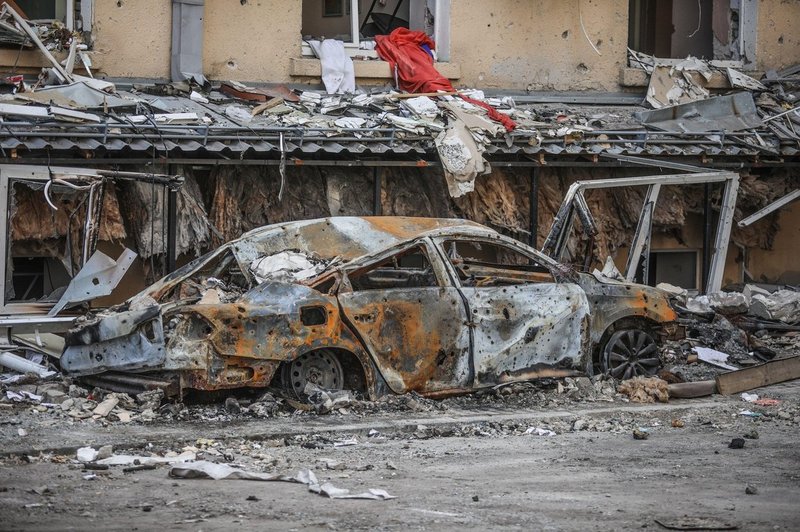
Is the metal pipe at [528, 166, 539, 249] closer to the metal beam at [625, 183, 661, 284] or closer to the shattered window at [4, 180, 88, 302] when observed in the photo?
the metal beam at [625, 183, 661, 284]

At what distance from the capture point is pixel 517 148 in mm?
15078

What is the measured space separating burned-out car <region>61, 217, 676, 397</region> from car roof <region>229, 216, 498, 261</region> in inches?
0.6

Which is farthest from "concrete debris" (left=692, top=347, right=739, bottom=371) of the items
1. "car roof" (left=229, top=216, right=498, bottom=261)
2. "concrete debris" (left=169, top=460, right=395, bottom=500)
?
"concrete debris" (left=169, top=460, right=395, bottom=500)

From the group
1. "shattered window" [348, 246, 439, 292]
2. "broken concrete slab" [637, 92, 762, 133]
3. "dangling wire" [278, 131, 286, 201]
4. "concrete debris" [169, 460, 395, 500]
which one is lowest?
"concrete debris" [169, 460, 395, 500]

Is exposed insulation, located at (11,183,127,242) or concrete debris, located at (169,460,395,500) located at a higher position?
exposed insulation, located at (11,183,127,242)

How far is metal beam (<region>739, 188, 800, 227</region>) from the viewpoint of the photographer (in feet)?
55.2

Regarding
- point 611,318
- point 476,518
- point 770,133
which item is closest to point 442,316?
point 611,318

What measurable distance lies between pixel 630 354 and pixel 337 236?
3.31 meters

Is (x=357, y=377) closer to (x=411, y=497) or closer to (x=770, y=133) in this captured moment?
(x=411, y=497)

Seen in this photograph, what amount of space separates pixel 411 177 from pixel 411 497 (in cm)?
759

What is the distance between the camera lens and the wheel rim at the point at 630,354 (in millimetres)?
12875

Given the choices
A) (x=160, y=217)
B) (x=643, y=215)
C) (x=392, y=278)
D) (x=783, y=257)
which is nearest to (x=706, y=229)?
(x=643, y=215)

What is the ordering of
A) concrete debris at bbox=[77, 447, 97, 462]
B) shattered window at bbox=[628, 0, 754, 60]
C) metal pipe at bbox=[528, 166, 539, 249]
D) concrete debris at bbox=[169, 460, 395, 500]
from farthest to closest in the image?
shattered window at bbox=[628, 0, 754, 60], metal pipe at bbox=[528, 166, 539, 249], concrete debris at bbox=[77, 447, 97, 462], concrete debris at bbox=[169, 460, 395, 500]

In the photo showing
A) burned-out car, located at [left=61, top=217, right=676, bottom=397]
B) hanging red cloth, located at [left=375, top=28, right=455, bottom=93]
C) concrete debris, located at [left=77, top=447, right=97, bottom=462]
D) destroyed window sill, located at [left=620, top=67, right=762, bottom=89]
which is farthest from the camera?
destroyed window sill, located at [left=620, top=67, right=762, bottom=89]
